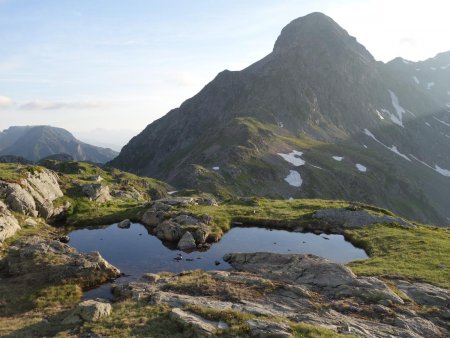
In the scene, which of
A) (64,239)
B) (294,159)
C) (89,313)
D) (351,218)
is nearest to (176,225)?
(64,239)

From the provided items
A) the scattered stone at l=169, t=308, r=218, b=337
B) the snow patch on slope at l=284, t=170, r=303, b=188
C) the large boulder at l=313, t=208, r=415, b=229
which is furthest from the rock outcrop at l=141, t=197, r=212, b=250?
the snow patch on slope at l=284, t=170, r=303, b=188

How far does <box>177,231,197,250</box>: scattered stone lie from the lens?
54.6 metres

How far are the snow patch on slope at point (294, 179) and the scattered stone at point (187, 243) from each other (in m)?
122

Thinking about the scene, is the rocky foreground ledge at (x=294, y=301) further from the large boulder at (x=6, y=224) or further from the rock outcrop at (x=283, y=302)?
the large boulder at (x=6, y=224)

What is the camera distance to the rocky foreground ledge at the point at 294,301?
1133 inches

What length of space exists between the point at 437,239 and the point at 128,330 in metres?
51.2

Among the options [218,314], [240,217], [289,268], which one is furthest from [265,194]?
[218,314]

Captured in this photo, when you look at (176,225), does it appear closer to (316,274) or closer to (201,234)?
(201,234)

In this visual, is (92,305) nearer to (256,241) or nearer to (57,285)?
(57,285)

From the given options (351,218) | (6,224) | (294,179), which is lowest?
(351,218)

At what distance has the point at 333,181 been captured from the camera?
614ft

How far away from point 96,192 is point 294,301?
59.1 metres

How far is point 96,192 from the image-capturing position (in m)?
81.5

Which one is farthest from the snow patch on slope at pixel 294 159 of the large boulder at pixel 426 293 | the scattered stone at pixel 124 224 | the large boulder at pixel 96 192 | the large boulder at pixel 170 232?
the large boulder at pixel 426 293
